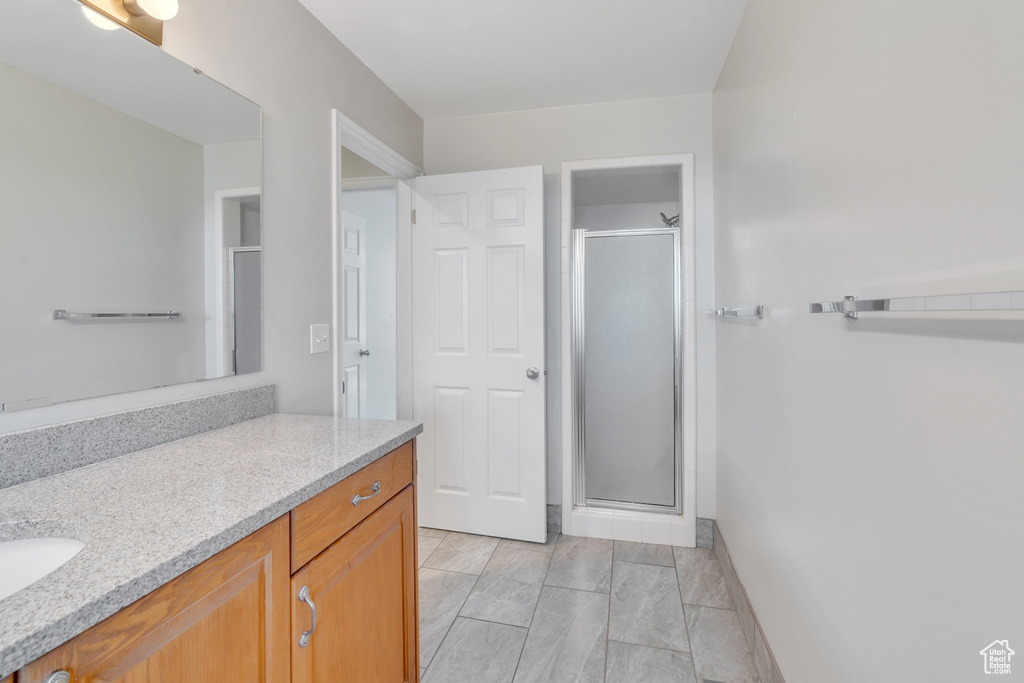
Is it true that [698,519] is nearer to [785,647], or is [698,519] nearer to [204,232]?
[785,647]

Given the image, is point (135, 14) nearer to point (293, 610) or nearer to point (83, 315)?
point (83, 315)

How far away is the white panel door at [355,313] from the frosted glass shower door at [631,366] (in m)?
1.92

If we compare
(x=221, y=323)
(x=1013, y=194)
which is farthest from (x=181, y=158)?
(x=1013, y=194)

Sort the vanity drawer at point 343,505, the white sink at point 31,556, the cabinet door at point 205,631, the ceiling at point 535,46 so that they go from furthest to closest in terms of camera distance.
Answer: the ceiling at point 535,46 < the vanity drawer at point 343,505 < the white sink at point 31,556 < the cabinet door at point 205,631

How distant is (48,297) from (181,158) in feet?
1.66

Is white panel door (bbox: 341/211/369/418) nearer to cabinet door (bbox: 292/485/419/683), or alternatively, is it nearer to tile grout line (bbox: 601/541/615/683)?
tile grout line (bbox: 601/541/615/683)

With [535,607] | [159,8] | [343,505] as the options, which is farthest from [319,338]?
[535,607]

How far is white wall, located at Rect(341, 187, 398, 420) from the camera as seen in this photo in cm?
395

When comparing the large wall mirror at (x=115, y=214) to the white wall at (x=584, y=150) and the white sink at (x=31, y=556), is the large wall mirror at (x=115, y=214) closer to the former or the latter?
the white sink at (x=31, y=556)

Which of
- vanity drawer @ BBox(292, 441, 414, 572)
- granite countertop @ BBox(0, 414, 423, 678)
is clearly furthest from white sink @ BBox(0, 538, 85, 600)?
vanity drawer @ BBox(292, 441, 414, 572)

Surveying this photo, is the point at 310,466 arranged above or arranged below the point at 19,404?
below

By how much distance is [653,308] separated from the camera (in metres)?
2.74

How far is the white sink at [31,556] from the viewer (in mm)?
757

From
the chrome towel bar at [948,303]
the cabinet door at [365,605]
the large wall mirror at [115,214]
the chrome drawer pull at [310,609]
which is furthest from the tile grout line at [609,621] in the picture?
the large wall mirror at [115,214]
